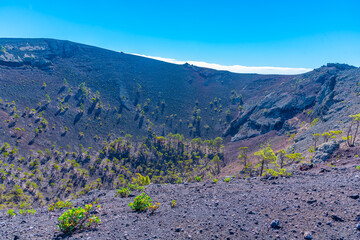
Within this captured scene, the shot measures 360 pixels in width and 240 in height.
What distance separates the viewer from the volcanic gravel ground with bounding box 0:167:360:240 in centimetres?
557

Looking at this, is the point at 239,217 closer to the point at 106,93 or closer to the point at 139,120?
the point at 139,120

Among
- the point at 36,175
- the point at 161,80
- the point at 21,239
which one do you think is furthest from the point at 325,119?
the point at 161,80

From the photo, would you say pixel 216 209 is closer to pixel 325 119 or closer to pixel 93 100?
pixel 325 119

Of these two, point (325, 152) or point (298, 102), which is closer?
point (325, 152)

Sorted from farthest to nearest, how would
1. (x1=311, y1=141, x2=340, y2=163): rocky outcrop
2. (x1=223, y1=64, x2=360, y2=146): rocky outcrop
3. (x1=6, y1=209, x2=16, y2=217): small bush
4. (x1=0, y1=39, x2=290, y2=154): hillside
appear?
(x1=0, y1=39, x2=290, y2=154): hillside < (x1=223, y1=64, x2=360, y2=146): rocky outcrop < (x1=311, y1=141, x2=340, y2=163): rocky outcrop < (x1=6, y1=209, x2=16, y2=217): small bush

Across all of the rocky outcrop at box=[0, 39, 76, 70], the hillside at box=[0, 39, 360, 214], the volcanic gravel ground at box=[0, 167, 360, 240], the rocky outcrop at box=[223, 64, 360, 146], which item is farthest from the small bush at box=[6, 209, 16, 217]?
the rocky outcrop at box=[0, 39, 76, 70]

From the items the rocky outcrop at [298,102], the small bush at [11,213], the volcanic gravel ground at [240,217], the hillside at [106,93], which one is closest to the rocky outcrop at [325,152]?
the volcanic gravel ground at [240,217]

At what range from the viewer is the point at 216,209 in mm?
7336

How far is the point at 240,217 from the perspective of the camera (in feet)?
21.1

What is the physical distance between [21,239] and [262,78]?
4605 inches

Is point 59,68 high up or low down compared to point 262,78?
down

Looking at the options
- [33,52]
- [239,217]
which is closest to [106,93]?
[33,52]

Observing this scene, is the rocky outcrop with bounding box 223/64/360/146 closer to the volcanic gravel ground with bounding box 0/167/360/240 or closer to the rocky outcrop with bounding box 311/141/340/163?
the rocky outcrop with bounding box 311/141/340/163

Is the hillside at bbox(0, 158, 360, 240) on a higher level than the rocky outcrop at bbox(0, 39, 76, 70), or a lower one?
lower
